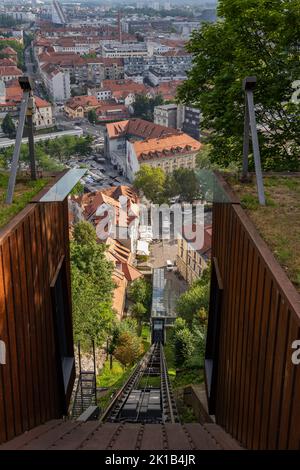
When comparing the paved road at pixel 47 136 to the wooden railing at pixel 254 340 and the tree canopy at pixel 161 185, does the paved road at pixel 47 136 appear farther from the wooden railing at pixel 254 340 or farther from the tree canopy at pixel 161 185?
the wooden railing at pixel 254 340

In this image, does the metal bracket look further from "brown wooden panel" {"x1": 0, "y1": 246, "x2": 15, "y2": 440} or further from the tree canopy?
the tree canopy

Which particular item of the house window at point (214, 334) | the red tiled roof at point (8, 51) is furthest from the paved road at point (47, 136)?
the house window at point (214, 334)

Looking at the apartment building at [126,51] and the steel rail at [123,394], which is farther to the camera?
the apartment building at [126,51]

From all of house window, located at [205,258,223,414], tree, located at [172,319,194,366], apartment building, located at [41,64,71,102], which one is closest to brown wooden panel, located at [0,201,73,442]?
house window, located at [205,258,223,414]

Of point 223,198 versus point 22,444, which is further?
point 223,198

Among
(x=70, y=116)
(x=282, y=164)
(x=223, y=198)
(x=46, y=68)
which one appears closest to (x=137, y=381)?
(x=282, y=164)
